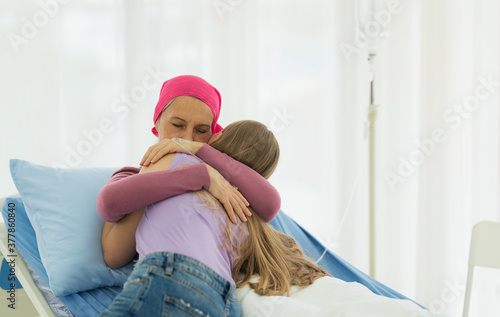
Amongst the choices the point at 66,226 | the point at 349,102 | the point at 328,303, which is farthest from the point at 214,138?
the point at 349,102

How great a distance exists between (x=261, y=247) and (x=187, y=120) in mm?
452

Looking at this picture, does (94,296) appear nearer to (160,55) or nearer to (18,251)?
(18,251)

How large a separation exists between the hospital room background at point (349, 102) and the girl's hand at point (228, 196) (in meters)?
0.92

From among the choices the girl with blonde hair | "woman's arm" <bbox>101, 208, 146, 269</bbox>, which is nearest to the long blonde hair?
the girl with blonde hair

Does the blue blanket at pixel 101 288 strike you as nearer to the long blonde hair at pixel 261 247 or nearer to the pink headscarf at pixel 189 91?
the long blonde hair at pixel 261 247

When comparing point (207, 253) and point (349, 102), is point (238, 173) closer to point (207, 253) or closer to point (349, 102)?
point (207, 253)

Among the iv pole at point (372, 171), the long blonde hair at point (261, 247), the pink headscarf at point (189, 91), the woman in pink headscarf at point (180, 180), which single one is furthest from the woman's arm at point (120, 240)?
the iv pole at point (372, 171)

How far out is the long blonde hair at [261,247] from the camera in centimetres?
114

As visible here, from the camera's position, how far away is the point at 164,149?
1.24 meters

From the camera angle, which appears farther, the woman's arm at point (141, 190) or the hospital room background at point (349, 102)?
the hospital room background at point (349, 102)

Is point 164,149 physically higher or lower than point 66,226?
higher

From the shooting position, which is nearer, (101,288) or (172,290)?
(172,290)

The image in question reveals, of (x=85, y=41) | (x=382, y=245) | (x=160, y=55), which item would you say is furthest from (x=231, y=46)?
(x=382, y=245)

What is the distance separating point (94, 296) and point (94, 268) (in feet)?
0.25
